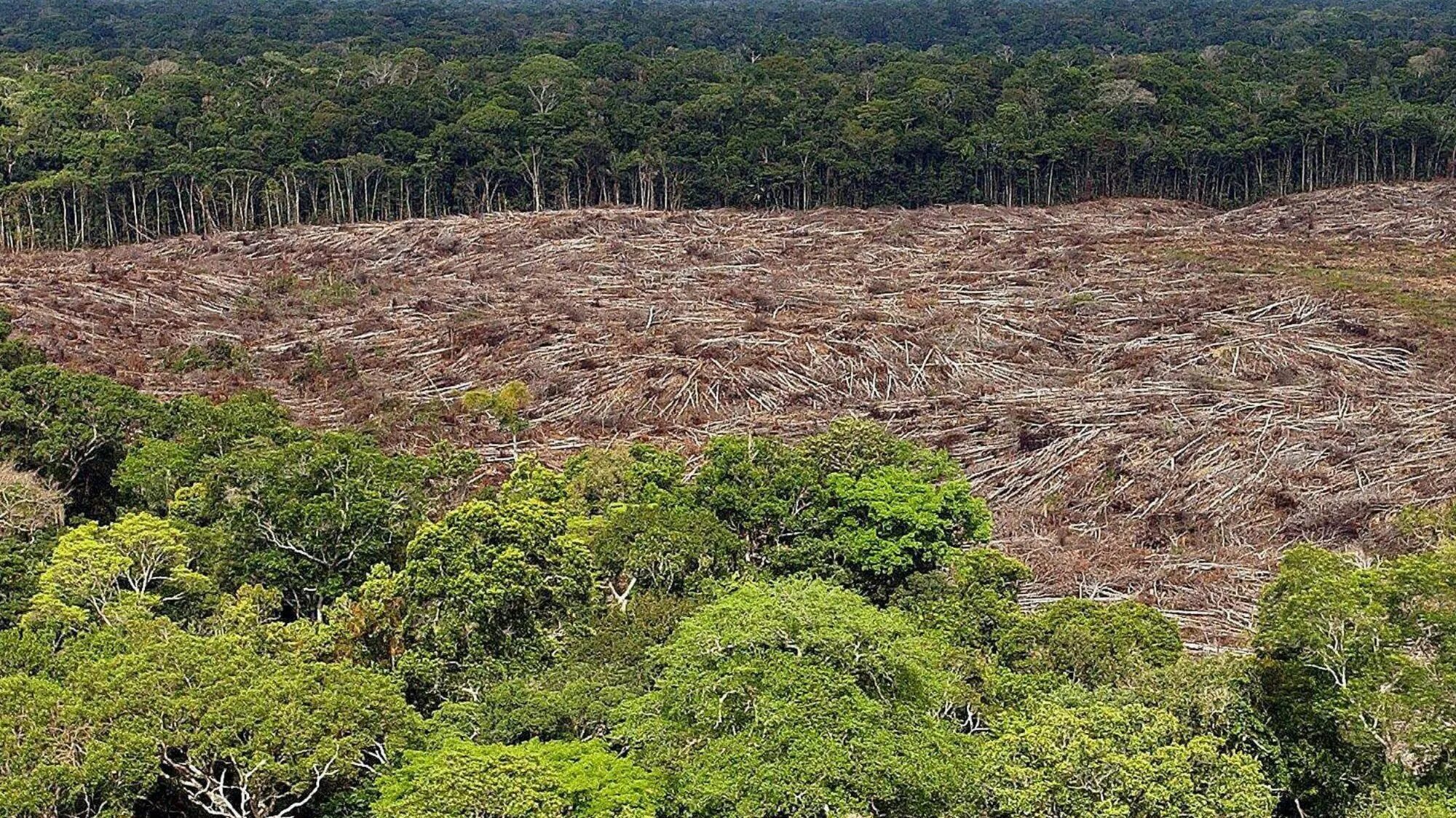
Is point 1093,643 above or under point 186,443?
under

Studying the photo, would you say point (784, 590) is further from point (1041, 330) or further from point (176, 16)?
point (176, 16)

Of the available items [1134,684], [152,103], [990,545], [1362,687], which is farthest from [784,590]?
[152,103]

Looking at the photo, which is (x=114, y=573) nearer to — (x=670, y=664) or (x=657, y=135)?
(x=670, y=664)

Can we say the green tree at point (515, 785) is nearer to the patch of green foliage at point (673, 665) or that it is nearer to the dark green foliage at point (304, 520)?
the patch of green foliage at point (673, 665)

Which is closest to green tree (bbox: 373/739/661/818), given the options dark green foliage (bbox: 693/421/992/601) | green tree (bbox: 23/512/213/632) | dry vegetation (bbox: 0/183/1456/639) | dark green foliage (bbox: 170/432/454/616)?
green tree (bbox: 23/512/213/632)

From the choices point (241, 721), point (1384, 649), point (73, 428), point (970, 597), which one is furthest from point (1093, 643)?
point (73, 428)

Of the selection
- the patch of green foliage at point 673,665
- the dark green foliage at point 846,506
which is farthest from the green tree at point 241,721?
the dark green foliage at point 846,506
